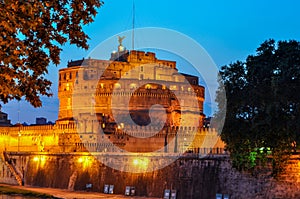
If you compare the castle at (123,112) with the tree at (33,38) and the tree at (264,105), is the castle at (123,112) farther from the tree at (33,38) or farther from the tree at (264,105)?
the tree at (33,38)

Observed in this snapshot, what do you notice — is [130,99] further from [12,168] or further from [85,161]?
[85,161]

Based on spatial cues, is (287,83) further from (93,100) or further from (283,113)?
(93,100)

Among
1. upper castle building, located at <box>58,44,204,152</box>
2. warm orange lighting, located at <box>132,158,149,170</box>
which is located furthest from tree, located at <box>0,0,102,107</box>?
upper castle building, located at <box>58,44,204,152</box>

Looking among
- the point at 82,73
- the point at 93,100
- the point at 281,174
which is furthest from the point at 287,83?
the point at 82,73

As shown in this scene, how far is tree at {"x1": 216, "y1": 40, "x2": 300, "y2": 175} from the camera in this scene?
24875mm

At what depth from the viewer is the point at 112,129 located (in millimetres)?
51125

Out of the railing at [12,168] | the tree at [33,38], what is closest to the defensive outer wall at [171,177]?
the railing at [12,168]

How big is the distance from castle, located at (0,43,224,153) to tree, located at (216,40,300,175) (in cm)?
1322

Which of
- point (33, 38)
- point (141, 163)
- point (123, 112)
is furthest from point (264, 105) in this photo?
point (123, 112)

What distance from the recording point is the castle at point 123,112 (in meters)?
47.5

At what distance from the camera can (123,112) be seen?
206 ft

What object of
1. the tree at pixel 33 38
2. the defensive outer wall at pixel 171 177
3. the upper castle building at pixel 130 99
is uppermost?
the upper castle building at pixel 130 99

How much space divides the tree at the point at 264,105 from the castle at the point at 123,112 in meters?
13.2

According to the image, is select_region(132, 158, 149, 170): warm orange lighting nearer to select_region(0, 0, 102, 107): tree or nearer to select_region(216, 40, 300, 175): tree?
select_region(216, 40, 300, 175): tree
